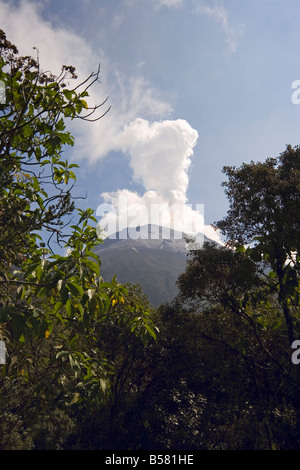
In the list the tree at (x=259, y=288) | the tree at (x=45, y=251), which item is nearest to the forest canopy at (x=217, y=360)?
the tree at (x=259, y=288)

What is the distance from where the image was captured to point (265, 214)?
1041cm

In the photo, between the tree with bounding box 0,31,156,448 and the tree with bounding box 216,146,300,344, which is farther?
the tree with bounding box 216,146,300,344

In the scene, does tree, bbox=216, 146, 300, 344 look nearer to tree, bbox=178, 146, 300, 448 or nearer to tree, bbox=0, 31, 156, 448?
tree, bbox=178, 146, 300, 448

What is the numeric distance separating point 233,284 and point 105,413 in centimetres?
666

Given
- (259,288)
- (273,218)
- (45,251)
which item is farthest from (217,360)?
(45,251)

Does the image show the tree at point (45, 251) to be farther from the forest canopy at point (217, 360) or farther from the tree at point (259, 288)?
the tree at point (259, 288)

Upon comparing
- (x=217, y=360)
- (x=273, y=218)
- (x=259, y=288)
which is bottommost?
(x=217, y=360)

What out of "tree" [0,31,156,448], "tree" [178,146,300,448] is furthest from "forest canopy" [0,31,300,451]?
"tree" [0,31,156,448]

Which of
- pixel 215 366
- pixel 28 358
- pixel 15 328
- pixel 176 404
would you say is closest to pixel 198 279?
pixel 215 366

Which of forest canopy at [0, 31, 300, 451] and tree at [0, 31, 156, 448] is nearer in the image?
tree at [0, 31, 156, 448]

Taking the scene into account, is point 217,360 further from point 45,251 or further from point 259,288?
point 45,251

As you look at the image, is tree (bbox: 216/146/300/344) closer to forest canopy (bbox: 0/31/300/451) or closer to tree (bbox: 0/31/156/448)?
forest canopy (bbox: 0/31/300/451)

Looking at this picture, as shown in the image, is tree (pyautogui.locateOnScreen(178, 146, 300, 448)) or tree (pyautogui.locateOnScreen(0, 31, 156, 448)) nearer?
tree (pyautogui.locateOnScreen(0, 31, 156, 448))

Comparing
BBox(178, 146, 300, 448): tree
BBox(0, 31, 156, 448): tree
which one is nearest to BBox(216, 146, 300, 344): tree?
BBox(178, 146, 300, 448): tree
